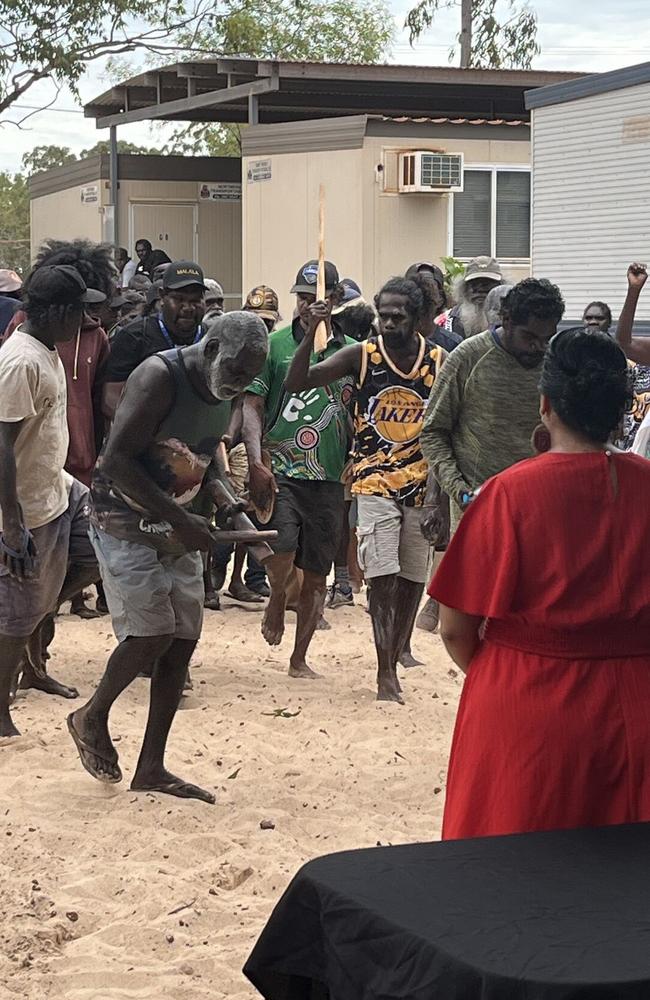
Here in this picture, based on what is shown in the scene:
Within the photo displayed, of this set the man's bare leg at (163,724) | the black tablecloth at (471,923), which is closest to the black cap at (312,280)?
the man's bare leg at (163,724)

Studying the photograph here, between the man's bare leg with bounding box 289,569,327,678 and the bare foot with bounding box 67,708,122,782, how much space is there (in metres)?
2.31

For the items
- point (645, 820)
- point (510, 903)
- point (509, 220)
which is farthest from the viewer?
point (509, 220)

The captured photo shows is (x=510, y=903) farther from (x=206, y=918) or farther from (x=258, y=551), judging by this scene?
(x=258, y=551)

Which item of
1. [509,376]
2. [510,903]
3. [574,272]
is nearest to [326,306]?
[509,376]

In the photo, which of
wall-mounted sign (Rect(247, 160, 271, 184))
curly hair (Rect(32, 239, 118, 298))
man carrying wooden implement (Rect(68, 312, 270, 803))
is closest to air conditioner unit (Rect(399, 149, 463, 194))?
wall-mounted sign (Rect(247, 160, 271, 184))

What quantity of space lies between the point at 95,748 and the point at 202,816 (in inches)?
18.5

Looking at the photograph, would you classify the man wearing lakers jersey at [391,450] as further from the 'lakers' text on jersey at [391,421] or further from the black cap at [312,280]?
the black cap at [312,280]

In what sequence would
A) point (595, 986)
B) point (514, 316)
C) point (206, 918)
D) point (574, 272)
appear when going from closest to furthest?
point (595, 986) → point (206, 918) → point (514, 316) → point (574, 272)

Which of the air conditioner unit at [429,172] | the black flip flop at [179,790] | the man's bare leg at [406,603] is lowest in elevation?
the black flip flop at [179,790]

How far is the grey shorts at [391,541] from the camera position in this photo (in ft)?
24.2

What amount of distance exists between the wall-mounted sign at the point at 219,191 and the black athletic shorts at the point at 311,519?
56.4 feet

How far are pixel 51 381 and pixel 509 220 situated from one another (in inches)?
586

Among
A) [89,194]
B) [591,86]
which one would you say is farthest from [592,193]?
[89,194]

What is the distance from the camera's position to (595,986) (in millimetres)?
2400
